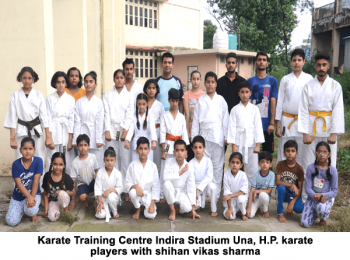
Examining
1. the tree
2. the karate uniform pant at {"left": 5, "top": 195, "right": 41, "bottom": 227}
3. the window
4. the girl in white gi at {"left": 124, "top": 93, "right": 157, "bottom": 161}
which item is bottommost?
the karate uniform pant at {"left": 5, "top": 195, "right": 41, "bottom": 227}

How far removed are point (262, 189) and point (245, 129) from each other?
82 cm

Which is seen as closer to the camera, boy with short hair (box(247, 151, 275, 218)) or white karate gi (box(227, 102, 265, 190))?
boy with short hair (box(247, 151, 275, 218))

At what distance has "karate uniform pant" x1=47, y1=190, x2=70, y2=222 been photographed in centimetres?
386

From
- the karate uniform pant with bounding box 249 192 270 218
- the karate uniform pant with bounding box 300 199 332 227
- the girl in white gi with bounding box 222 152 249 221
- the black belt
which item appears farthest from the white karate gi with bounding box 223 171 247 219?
the black belt

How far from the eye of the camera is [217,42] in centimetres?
1633

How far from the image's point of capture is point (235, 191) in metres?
4.18

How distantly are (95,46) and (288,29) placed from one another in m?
14.1

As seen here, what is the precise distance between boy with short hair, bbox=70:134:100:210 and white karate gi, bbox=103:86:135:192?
1.41ft

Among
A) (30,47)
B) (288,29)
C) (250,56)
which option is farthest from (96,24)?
(288,29)

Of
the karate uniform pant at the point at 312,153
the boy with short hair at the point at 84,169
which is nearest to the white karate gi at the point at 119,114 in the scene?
the boy with short hair at the point at 84,169

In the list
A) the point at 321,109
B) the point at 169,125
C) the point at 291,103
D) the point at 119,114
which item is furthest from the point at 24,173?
the point at 321,109

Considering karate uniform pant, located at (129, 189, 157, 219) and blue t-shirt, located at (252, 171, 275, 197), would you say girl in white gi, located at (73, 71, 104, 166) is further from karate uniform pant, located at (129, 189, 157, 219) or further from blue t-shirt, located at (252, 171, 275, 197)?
blue t-shirt, located at (252, 171, 275, 197)

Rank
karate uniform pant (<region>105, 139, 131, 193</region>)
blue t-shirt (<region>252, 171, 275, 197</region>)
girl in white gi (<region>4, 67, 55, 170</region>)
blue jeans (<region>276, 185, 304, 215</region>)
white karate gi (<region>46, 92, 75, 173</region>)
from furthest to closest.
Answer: karate uniform pant (<region>105, 139, 131, 193</region>)
white karate gi (<region>46, 92, 75, 173</region>)
girl in white gi (<region>4, 67, 55, 170</region>)
blue t-shirt (<region>252, 171, 275, 197</region>)
blue jeans (<region>276, 185, 304, 215</region>)

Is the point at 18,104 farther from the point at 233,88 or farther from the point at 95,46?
the point at 95,46
